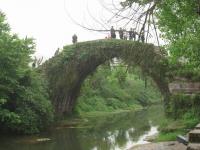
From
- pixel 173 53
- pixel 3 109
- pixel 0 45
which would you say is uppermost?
pixel 0 45

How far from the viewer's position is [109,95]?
165 feet

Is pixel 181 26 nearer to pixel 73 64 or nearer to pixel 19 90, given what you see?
pixel 19 90

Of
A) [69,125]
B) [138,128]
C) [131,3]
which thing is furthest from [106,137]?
[131,3]

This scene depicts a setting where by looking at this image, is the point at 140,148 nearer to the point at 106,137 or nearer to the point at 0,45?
the point at 106,137

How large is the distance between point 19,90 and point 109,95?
26.9m

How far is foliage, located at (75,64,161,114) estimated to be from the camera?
42181mm

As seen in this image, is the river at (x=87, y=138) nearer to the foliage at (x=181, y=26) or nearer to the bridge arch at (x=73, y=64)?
the bridge arch at (x=73, y=64)

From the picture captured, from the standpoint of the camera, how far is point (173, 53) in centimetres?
1291

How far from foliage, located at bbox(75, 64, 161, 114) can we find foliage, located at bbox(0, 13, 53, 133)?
12748mm

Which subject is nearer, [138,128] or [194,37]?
[194,37]

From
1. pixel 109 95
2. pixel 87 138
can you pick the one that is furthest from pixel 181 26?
pixel 109 95

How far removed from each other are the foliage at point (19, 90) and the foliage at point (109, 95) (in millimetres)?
12748

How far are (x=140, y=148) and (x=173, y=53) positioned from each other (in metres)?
3.80

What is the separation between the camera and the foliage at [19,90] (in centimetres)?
2281
